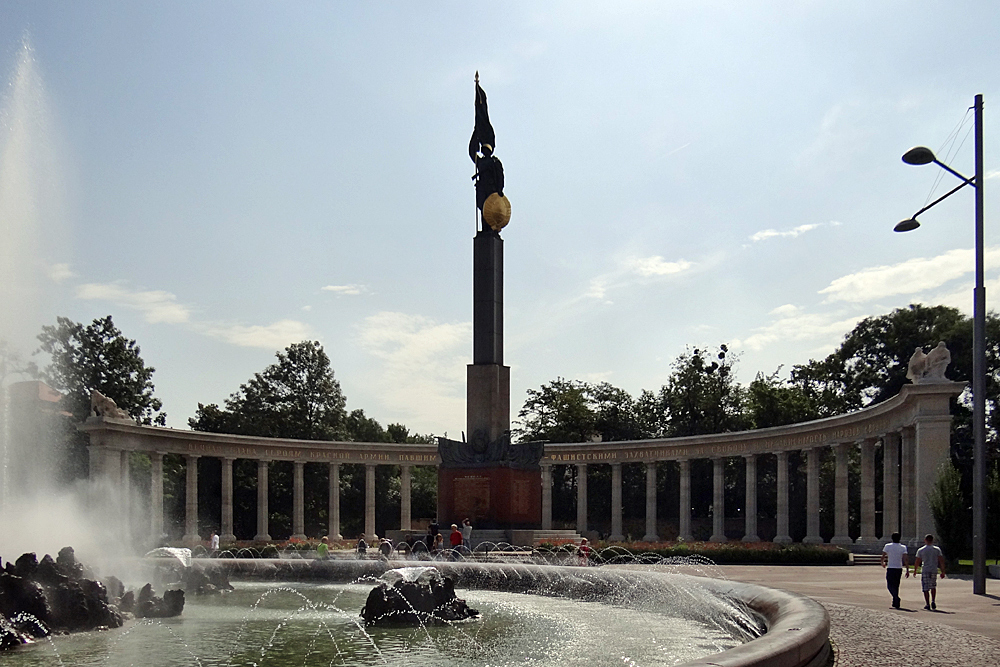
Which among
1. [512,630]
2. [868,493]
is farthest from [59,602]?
[868,493]

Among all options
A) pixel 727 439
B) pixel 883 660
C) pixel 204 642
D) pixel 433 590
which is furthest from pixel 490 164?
pixel 883 660

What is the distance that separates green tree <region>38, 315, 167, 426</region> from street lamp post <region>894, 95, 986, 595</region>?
5836 centimetres

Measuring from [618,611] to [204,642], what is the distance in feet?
30.2

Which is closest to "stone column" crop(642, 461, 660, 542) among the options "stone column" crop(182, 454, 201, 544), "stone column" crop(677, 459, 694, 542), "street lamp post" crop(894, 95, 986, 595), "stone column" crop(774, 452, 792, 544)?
"stone column" crop(677, 459, 694, 542)

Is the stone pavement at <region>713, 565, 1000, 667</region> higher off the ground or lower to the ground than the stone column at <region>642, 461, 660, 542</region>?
higher

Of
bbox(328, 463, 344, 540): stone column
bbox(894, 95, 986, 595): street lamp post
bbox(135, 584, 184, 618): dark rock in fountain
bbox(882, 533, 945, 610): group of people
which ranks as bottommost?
bbox(328, 463, 344, 540): stone column

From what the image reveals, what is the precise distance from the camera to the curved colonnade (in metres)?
38.8

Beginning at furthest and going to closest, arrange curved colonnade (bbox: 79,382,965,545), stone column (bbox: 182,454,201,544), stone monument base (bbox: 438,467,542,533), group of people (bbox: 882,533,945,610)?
stone column (bbox: 182,454,201,544)
stone monument base (bbox: 438,467,542,533)
curved colonnade (bbox: 79,382,965,545)
group of people (bbox: 882,533,945,610)

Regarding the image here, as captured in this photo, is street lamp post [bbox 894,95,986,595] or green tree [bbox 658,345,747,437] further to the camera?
green tree [bbox 658,345,747,437]

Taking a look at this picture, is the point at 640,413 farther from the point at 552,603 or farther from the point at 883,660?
the point at 883,660

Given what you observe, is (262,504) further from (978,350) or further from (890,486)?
(978,350)

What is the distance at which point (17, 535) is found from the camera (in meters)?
30.2

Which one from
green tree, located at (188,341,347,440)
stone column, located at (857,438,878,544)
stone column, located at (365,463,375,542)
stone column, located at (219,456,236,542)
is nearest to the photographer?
stone column, located at (857,438,878,544)

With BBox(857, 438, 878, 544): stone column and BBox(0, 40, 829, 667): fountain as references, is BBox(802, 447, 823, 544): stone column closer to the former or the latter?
BBox(857, 438, 878, 544): stone column
